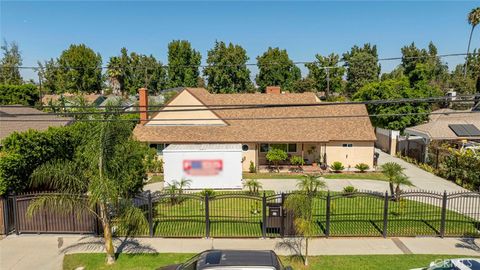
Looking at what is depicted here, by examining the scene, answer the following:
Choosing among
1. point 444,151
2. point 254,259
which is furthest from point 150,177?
point 444,151

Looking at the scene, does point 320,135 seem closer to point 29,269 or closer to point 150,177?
point 150,177

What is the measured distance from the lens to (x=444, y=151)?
25.8 metres

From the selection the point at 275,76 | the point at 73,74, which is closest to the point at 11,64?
the point at 73,74

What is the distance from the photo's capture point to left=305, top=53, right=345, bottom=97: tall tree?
66.9 metres

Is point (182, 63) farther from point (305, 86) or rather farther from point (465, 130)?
point (465, 130)

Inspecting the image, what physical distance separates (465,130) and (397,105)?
8.10m

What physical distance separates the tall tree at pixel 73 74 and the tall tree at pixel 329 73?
42407mm

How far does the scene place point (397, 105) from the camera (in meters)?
35.6

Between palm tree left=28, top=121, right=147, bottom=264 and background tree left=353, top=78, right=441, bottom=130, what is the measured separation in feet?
96.7

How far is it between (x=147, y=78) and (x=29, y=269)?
6975 cm

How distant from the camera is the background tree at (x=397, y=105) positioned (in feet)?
115

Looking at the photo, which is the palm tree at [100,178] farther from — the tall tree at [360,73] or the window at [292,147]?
the tall tree at [360,73]

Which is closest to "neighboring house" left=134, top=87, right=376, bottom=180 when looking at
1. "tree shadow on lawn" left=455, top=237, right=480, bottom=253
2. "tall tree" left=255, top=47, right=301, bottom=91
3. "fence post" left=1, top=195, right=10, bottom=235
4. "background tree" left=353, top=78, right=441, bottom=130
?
"background tree" left=353, top=78, right=441, bottom=130

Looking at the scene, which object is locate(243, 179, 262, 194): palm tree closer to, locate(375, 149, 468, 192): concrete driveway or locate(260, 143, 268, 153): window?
locate(260, 143, 268, 153): window
